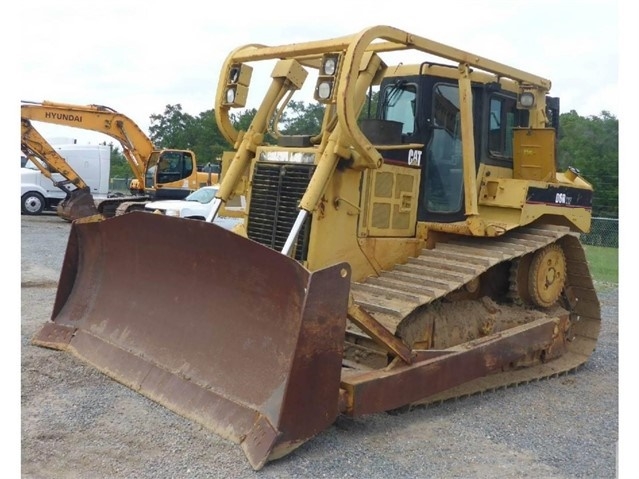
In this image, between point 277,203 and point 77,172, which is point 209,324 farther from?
point 77,172

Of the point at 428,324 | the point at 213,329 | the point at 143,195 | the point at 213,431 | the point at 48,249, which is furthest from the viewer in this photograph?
the point at 143,195

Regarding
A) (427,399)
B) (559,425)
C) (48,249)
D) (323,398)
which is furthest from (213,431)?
(48,249)

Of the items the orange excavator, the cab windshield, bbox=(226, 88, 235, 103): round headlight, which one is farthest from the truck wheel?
bbox=(226, 88, 235, 103): round headlight

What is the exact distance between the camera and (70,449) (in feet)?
13.2

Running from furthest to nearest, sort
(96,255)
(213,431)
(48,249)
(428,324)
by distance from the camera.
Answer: (48,249)
(96,255)
(428,324)
(213,431)

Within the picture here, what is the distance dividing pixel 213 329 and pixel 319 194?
3.92 ft

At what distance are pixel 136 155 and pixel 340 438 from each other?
54.1 ft

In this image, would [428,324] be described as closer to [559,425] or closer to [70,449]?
[559,425]

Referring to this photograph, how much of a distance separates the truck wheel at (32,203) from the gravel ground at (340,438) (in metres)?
17.2

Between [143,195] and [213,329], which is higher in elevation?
[143,195]

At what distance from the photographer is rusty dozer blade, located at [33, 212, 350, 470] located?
12.9ft

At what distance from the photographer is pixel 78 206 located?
747 inches

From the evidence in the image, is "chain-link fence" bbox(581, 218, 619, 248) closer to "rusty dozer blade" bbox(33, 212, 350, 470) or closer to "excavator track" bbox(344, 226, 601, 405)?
"excavator track" bbox(344, 226, 601, 405)

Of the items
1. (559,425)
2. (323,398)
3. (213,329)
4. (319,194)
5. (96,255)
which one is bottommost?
(559,425)
